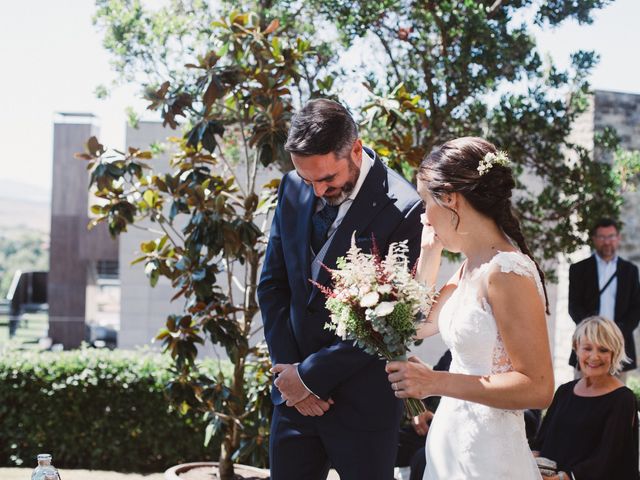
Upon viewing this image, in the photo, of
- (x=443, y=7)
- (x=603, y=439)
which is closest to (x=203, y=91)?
(x=443, y=7)

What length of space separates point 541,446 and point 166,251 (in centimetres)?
226

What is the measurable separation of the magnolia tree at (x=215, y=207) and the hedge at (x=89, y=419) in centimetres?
157

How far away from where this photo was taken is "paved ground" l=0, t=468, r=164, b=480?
606 centimetres

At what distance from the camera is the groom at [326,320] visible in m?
2.71

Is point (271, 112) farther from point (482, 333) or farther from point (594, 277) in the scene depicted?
point (594, 277)

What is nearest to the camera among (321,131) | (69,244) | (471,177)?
(471,177)

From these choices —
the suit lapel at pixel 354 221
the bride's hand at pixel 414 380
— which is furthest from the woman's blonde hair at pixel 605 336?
the bride's hand at pixel 414 380

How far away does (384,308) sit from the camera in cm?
216

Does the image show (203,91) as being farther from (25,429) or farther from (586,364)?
(25,429)

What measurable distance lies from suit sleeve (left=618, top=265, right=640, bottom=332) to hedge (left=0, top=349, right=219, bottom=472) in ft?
10.1

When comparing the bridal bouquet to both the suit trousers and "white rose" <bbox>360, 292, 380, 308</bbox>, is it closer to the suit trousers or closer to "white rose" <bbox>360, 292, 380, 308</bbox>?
"white rose" <bbox>360, 292, 380, 308</bbox>

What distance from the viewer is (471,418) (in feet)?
7.52

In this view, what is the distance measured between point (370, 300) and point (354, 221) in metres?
0.64

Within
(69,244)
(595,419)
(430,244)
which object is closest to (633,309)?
(595,419)
